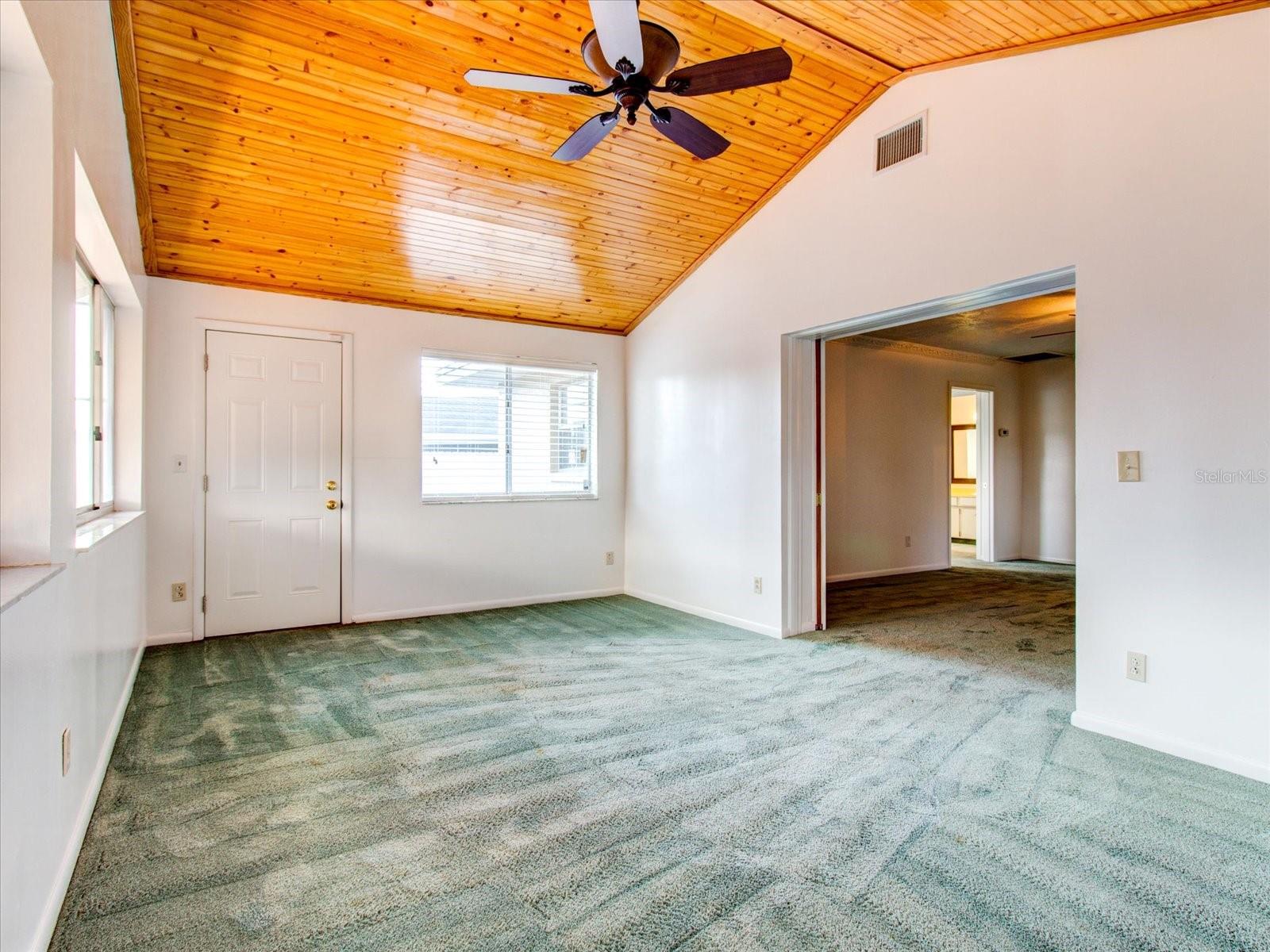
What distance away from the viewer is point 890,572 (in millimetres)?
7562

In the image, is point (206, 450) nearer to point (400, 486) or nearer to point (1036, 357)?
point (400, 486)

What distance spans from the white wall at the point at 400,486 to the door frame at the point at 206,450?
27 mm

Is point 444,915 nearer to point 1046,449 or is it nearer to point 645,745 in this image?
point 645,745

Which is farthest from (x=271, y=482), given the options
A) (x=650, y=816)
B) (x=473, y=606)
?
(x=650, y=816)

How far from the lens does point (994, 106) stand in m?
3.40

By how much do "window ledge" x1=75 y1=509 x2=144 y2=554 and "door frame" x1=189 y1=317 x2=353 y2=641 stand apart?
27.2 inches

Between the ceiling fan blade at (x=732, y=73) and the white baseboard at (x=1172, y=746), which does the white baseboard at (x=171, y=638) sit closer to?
the ceiling fan blade at (x=732, y=73)

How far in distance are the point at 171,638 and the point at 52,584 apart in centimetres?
322

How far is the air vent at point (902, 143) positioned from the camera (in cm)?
377

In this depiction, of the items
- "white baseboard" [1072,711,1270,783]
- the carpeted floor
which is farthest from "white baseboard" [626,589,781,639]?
"white baseboard" [1072,711,1270,783]

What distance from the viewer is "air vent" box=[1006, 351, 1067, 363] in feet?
27.1

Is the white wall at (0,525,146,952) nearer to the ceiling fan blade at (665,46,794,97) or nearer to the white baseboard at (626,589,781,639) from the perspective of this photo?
the ceiling fan blade at (665,46,794,97)

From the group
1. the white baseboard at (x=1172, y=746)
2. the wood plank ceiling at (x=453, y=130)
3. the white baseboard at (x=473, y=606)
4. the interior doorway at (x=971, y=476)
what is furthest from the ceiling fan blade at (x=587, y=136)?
the interior doorway at (x=971, y=476)

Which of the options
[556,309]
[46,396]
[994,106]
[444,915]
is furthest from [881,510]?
[46,396]
